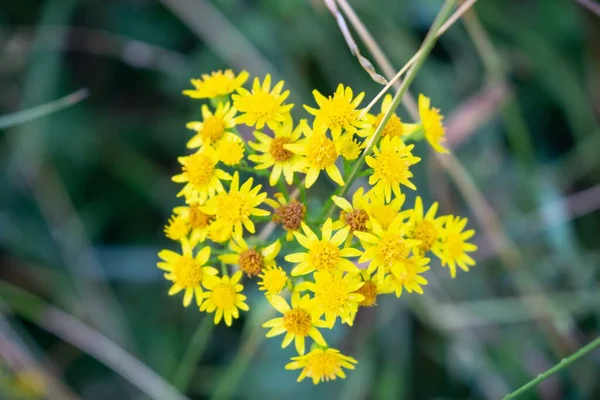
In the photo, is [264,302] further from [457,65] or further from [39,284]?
[457,65]

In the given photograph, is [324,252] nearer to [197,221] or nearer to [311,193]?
[197,221]

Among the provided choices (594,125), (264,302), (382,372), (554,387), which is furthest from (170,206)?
(594,125)

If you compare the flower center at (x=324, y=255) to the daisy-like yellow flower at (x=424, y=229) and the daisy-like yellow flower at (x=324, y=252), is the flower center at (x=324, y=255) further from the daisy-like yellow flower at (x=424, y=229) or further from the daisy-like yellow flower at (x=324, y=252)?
the daisy-like yellow flower at (x=424, y=229)

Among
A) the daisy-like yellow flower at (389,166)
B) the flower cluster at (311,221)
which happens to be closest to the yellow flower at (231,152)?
the flower cluster at (311,221)

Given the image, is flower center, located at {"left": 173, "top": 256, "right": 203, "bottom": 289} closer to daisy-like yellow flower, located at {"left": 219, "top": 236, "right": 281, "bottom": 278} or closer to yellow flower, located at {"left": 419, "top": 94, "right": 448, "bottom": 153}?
daisy-like yellow flower, located at {"left": 219, "top": 236, "right": 281, "bottom": 278}

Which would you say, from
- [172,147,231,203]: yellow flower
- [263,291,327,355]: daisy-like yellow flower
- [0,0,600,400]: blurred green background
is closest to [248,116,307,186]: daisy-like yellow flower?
[172,147,231,203]: yellow flower
